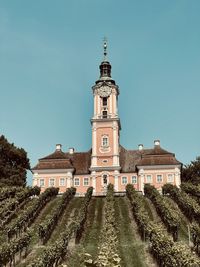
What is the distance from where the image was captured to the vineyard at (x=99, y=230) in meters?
24.5

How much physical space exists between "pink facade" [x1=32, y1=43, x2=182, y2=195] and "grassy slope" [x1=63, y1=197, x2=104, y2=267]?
19565mm

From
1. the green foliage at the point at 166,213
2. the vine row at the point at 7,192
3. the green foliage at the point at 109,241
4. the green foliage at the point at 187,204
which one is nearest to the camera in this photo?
the green foliage at the point at 109,241

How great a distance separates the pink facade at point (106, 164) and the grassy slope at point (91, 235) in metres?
19.6

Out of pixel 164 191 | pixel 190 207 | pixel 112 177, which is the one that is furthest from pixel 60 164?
pixel 190 207

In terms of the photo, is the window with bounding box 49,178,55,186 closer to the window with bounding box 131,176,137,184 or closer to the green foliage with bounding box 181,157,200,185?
the window with bounding box 131,176,137,184

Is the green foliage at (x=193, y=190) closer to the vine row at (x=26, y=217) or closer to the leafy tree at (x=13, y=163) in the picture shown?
the vine row at (x=26, y=217)

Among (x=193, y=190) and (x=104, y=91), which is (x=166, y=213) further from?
(x=104, y=91)

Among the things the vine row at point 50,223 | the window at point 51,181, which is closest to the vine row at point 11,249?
the vine row at point 50,223

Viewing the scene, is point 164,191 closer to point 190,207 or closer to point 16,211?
point 190,207

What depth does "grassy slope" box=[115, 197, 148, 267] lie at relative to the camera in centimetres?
2647

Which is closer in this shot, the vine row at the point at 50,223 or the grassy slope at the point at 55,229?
the grassy slope at the point at 55,229

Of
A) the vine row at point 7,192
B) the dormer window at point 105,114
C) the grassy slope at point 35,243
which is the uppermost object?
the dormer window at point 105,114

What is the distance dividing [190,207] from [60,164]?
114 feet

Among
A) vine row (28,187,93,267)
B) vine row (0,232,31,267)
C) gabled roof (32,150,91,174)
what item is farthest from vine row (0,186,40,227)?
gabled roof (32,150,91,174)
